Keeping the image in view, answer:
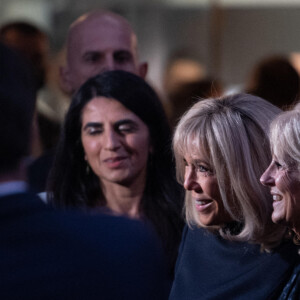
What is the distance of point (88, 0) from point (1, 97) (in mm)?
6232

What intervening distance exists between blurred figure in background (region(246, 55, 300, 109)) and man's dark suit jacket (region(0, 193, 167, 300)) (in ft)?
10.7

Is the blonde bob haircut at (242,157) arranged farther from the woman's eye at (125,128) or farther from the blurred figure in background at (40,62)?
the blurred figure in background at (40,62)

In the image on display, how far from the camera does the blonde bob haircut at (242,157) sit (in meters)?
2.82

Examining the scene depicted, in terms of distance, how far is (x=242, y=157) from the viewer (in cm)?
284

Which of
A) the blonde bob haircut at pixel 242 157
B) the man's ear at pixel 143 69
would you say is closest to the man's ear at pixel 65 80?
the man's ear at pixel 143 69

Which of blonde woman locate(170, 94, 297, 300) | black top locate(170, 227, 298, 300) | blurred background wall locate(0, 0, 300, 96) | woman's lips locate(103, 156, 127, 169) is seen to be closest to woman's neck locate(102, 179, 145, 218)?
woman's lips locate(103, 156, 127, 169)

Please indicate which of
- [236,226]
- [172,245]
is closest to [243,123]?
[236,226]

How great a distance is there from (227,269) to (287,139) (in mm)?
605

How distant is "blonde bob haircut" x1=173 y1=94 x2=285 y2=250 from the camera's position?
2816 mm

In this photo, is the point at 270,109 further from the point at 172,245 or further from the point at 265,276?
the point at 172,245

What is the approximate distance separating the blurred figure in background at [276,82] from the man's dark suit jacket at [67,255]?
3.27 meters

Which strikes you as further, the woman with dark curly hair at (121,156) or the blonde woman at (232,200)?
the woman with dark curly hair at (121,156)

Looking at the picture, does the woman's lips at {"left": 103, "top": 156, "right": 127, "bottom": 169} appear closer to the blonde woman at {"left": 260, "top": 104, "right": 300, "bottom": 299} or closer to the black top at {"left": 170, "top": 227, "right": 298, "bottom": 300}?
the black top at {"left": 170, "top": 227, "right": 298, "bottom": 300}

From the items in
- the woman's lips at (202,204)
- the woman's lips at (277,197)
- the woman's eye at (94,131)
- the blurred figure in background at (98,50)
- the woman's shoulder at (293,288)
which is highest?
the blurred figure in background at (98,50)
